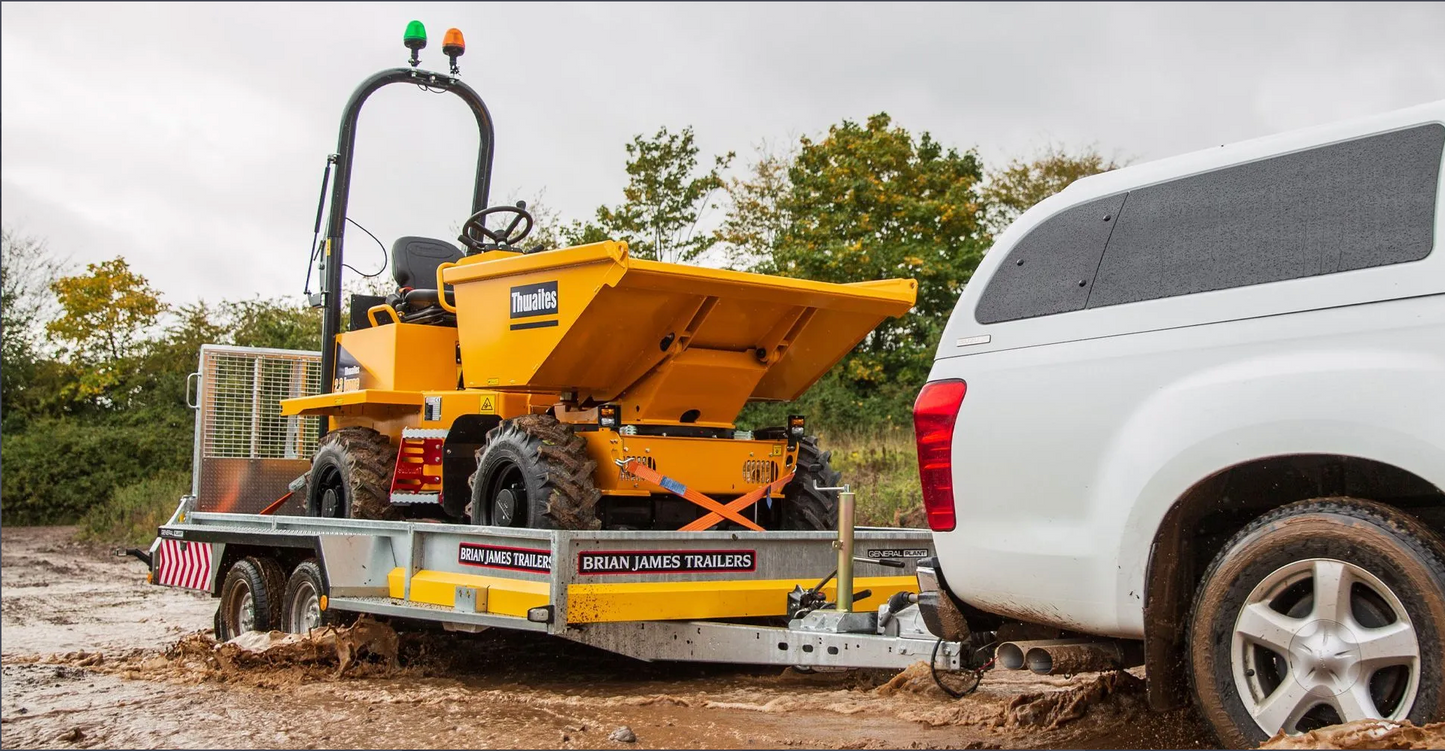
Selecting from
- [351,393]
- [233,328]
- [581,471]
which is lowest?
[581,471]

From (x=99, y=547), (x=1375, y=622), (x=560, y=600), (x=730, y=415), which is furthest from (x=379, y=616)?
(x=99, y=547)

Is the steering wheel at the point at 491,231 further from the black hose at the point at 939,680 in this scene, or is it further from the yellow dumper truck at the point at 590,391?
the black hose at the point at 939,680

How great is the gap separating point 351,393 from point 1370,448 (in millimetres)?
6515

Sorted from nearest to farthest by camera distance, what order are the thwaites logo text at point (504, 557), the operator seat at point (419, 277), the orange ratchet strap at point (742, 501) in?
the thwaites logo text at point (504, 557) < the orange ratchet strap at point (742, 501) < the operator seat at point (419, 277)

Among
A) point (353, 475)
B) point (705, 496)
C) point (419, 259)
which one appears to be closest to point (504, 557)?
point (705, 496)

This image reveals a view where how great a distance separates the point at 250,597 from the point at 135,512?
14542mm

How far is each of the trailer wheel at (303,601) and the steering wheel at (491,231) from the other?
89.8 inches

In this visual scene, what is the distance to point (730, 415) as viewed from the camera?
771cm

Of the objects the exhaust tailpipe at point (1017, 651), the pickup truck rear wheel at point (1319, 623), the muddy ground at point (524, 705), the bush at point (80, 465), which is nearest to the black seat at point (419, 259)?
the muddy ground at point (524, 705)

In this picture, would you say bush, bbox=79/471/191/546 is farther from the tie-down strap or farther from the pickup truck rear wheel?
the pickup truck rear wheel

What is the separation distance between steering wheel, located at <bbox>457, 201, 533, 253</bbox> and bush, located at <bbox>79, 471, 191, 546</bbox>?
42.4 feet

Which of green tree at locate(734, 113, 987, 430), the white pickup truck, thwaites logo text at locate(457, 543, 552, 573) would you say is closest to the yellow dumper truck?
thwaites logo text at locate(457, 543, 552, 573)

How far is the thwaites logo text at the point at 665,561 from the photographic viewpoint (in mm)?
6129

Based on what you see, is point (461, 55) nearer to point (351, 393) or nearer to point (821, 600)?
point (351, 393)
